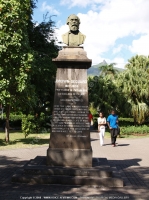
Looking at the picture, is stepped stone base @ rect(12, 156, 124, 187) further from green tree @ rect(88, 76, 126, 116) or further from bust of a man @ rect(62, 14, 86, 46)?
green tree @ rect(88, 76, 126, 116)

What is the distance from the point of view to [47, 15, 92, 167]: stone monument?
8250 mm

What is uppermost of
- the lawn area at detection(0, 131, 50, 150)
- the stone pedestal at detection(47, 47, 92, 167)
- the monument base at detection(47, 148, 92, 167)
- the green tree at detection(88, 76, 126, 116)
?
the green tree at detection(88, 76, 126, 116)

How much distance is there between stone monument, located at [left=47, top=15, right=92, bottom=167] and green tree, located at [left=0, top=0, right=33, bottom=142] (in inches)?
292

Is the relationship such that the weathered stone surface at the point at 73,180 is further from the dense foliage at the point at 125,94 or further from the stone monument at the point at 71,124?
the dense foliage at the point at 125,94

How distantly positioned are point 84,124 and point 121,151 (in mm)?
6136

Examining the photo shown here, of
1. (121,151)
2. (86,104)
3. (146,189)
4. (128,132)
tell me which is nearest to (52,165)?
(86,104)

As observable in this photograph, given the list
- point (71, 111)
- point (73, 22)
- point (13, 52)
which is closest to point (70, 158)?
point (71, 111)

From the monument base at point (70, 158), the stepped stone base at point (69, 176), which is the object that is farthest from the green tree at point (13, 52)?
the stepped stone base at point (69, 176)

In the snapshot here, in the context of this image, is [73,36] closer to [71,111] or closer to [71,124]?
[71,111]

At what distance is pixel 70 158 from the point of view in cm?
823

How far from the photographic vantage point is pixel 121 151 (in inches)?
548

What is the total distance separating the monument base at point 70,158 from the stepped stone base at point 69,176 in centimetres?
23

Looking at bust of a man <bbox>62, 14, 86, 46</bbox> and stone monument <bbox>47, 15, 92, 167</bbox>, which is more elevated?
bust of a man <bbox>62, 14, 86, 46</bbox>

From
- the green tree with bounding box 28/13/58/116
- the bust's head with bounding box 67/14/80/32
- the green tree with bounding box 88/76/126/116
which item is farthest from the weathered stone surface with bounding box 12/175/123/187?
the green tree with bounding box 88/76/126/116
